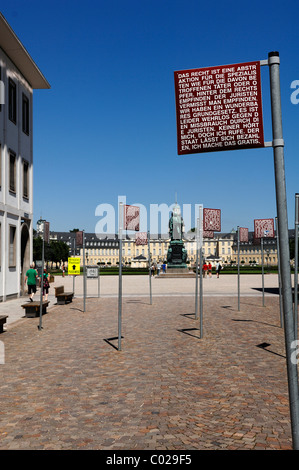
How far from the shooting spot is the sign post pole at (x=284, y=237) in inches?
155

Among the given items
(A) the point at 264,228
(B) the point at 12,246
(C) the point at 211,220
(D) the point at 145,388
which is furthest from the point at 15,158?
(D) the point at 145,388

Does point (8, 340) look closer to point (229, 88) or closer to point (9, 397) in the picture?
point (9, 397)

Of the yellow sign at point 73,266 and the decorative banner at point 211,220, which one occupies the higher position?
the decorative banner at point 211,220

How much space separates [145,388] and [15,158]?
2041cm

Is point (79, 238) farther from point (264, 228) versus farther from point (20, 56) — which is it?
point (20, 56)

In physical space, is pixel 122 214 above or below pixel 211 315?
above

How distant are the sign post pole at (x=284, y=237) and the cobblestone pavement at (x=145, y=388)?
3.51ft

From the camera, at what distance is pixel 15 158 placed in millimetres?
24828

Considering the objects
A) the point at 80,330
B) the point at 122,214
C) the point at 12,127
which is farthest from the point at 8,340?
the point at 12,127

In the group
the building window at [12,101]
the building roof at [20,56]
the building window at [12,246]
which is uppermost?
the building roof at [20,56]

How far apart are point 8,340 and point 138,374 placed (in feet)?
16.3

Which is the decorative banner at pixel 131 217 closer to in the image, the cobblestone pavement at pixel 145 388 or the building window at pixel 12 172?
the cobblestone pavement at pixel 145 388

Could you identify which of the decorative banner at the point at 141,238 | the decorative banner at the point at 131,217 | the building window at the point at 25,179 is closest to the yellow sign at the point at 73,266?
the decorative banner at the point at 141,238

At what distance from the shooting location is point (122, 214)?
10.6 m
